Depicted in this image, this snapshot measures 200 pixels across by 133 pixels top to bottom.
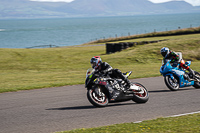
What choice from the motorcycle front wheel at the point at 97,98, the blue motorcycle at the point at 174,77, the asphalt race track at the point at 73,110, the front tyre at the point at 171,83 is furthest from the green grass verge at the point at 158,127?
the blue motorcycle at the point at 174,77

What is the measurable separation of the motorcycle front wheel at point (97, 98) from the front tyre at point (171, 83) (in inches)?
147

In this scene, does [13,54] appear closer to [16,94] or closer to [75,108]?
[16,94]

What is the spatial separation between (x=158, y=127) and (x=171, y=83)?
6.39m

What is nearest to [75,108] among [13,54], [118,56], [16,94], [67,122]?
[67,122]

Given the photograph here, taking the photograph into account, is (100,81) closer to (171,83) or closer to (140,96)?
(140,96)

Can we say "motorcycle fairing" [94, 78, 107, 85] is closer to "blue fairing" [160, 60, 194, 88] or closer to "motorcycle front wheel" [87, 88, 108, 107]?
"motorcycle front wheel" [87, 88, 108, 107]

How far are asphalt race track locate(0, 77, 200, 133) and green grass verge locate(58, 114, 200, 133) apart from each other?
74 cm

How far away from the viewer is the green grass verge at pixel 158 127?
652 cm

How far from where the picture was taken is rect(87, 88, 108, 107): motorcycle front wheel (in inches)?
387

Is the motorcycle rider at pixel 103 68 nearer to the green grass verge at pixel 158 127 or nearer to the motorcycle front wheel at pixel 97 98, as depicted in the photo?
the motorcycle front wheel at pixel 97 98

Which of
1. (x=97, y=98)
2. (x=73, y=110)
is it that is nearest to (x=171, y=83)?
(x=97, y=98)

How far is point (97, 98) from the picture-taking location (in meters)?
10.0

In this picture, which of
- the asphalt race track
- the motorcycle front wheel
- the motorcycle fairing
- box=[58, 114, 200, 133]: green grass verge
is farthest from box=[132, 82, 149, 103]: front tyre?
box=[58, 114, 200, 133]: green grass verge

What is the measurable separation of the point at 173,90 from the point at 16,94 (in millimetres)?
6706
